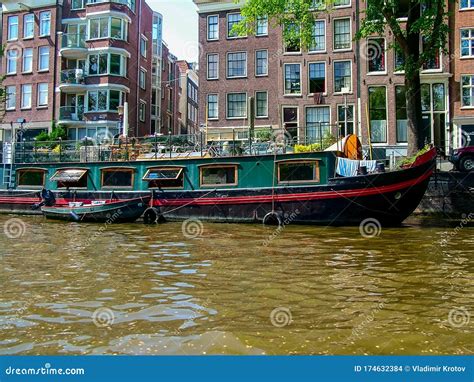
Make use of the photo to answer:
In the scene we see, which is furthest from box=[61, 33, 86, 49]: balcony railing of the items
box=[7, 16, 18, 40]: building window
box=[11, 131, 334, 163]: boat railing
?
box=[11, 131, 334, 163]: boat railing

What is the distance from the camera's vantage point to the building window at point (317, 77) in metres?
30.4

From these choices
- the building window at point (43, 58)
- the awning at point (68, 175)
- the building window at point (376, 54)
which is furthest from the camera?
the building window at point (43, 58)

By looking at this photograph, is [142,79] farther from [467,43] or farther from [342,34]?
[467,43]

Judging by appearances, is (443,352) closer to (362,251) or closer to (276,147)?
(362,251)

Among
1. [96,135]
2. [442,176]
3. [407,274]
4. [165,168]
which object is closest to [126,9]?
[96,135]

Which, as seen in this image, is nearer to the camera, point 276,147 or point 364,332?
point 364,332

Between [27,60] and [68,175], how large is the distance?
2071 cm

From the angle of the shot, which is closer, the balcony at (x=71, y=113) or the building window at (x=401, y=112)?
the building window at (x=401, y=112)

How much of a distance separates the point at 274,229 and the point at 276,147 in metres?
3.50

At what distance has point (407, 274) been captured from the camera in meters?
8.50

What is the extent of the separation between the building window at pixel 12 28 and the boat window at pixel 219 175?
26820mm

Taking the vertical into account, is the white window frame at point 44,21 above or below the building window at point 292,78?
above

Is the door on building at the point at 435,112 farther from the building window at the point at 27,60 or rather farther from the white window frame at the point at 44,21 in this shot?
the building window at the point at 27,60

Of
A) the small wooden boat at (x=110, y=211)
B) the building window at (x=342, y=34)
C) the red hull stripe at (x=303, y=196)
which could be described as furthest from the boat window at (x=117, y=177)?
the building window at (x=342, y=34)
